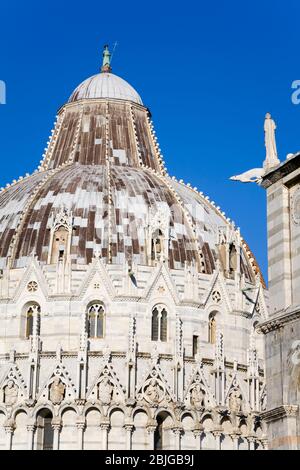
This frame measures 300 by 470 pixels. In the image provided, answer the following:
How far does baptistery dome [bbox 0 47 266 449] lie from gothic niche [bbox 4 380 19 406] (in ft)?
0.17

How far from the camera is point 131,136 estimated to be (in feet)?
257

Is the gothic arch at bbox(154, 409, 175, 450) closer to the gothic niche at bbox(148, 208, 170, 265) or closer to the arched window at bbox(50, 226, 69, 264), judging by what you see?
the gothic niche at bbox(148, 208, 170, 265)

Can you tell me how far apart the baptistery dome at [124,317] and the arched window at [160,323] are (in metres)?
0.07

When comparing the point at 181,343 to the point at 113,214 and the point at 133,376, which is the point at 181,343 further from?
the point at 113,214

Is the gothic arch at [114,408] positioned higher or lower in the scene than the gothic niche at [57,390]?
lower

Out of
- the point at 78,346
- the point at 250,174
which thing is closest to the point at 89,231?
the point at 78,346

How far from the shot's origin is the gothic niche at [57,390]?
214 ft

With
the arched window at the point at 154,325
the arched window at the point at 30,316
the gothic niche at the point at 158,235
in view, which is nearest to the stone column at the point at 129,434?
the arched window at the point at 154,325

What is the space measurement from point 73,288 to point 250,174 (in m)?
32.8

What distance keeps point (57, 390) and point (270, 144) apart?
31.6m

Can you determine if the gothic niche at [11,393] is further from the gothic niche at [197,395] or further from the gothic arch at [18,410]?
the gothic niche at [197,395]

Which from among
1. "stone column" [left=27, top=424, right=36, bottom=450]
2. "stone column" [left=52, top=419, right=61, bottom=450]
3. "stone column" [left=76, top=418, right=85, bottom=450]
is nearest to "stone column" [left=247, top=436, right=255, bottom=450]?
"stone column" [left=76, top=418, right=85, bottom=450]

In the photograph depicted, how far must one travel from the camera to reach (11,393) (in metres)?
66.1

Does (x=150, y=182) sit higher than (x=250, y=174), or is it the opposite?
(x=150, y=182)
